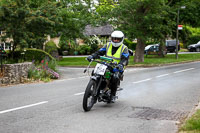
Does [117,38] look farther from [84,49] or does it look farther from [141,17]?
[84,49]

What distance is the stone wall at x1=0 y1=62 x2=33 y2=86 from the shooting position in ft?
43.7

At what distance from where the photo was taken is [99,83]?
300 inches

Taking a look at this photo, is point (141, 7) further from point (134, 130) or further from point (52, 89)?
point (134, 130)

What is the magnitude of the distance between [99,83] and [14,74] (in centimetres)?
681

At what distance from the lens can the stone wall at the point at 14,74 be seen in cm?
1331

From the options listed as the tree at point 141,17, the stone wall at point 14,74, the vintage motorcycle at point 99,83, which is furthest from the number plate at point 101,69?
the tree at point 141,17

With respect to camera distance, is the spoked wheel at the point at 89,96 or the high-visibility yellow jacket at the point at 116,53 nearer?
the spoked wheel at the point at 89,96

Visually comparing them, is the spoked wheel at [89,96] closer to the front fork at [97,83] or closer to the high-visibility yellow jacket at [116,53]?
the front fork at [97,83]

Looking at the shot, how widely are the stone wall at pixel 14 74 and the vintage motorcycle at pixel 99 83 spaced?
6.29m

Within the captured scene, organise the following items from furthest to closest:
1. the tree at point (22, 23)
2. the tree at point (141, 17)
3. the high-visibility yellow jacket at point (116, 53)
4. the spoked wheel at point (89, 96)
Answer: the tree at point (141, 17), the tree at point (22, 23), the high-visibility yellow jacket at point (116, 53), the spoked wheel at point (89, 96)

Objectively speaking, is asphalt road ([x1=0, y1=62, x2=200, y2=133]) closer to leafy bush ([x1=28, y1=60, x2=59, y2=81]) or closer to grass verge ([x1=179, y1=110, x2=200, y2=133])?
grass verge ([x1=179, y1=110, x2=200, y2=133])

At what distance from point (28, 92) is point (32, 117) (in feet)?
13.4

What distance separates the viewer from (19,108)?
25.8 feet

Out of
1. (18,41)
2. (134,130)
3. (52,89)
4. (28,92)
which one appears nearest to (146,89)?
(52,89)
